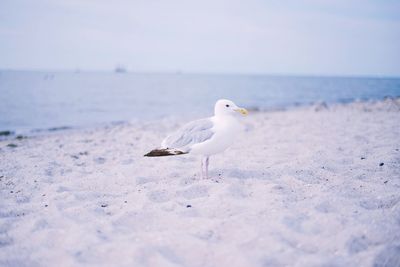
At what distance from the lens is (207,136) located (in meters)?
4.26

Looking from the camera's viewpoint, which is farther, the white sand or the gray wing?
the gray wing

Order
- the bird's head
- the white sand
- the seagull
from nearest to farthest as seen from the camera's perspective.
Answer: the white sand < the seagull < the bird's head

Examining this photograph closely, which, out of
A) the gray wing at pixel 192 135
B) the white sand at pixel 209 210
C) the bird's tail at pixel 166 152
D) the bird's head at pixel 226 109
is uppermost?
the bird's head at pixel 226 109

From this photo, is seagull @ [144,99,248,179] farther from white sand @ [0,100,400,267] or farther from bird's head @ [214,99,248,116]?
white sand @ [0,100,400,267]

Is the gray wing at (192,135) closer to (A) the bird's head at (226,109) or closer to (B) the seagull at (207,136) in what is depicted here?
(B) the seagull at (207,136)

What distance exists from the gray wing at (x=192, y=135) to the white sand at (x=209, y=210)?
51cm

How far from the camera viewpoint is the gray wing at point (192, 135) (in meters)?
4.28

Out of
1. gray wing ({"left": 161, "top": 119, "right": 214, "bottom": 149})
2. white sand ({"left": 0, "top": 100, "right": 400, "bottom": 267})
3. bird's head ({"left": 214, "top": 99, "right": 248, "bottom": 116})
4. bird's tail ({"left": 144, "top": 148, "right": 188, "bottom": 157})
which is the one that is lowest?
white sand ({"left": 0, "top": 100, "right": 400, "bottom": 267})

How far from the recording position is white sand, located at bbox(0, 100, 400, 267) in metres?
2.77

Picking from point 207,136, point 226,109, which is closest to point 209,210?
point 207,136

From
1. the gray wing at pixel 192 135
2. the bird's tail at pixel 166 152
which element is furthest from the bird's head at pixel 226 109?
the bird's tail at pixel 166 152

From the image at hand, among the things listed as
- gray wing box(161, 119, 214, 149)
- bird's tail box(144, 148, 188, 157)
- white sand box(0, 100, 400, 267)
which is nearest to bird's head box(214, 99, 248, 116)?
gray wing box(161, 119, 214, 149)

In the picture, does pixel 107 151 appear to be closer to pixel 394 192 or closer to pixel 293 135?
pixel 293 135

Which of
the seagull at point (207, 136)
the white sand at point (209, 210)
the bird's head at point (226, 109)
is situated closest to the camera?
the white sand at point (209, 210)
